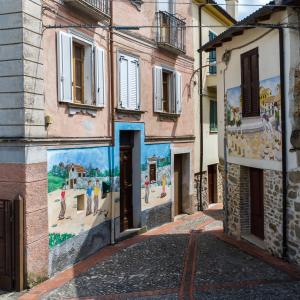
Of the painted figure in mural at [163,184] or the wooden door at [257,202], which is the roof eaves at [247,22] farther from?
the painted figure in mural at [163,184]

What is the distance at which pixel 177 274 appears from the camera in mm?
9148

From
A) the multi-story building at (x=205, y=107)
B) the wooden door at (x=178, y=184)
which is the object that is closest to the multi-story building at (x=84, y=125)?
the wooden door at (x=178, y=184)

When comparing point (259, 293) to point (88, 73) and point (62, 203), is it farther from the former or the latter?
point (88, 73)

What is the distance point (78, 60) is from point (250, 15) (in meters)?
4.10

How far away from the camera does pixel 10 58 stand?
845 centimetres

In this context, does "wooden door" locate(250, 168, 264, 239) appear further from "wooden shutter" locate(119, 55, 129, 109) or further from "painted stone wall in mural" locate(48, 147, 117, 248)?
"wooden shutter" locate(119, 55, 129, 109)

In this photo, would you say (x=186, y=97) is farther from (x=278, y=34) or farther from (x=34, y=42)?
(x=34, y=42)

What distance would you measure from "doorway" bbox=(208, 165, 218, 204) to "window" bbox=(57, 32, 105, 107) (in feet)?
30.6

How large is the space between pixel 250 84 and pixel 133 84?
3454 millimetres

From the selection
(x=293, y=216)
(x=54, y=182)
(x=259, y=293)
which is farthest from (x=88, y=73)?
(x=259, y=293)

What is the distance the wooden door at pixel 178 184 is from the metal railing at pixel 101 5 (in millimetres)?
6654

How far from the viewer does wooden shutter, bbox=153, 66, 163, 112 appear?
14094mm

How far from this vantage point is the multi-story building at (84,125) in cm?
844

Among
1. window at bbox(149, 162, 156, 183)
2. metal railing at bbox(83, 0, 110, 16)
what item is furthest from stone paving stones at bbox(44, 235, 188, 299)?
metal railing at bbox(83, 0, 110, 16)
